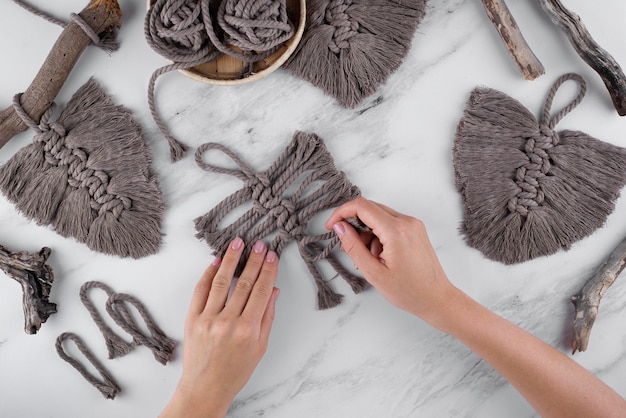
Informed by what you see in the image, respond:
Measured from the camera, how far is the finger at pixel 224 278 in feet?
3.19

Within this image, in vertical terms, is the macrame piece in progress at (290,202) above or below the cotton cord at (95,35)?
below

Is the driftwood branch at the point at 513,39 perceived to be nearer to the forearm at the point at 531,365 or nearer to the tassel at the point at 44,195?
the forearm at the point at 531,365

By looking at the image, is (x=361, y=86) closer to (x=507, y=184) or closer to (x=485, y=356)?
(x=507, y=184)

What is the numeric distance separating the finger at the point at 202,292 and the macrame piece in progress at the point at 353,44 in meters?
0.42

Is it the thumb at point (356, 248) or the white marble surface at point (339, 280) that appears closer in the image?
the thumb at point (356, 248)

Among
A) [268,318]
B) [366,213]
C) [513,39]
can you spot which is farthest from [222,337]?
[513,39]

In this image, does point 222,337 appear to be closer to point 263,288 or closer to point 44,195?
point 263,288

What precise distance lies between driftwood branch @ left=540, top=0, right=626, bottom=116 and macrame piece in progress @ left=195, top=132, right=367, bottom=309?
1.64 feet

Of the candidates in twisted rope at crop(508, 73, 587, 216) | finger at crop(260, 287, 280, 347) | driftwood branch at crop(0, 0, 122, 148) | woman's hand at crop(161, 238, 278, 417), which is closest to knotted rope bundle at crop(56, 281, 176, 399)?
woman's hand at crop(161, 238, 278, 417)

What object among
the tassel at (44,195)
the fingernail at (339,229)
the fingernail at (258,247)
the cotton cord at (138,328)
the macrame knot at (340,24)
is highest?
the macrame knot at (340,24)

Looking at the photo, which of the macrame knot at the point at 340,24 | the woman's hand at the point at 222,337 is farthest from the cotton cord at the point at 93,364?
the macrame knot at the point at 340,24

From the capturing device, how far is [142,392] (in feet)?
3.49

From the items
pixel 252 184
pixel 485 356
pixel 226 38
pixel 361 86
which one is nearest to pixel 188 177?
pixel 252 184

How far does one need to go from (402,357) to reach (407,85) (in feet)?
1.80
